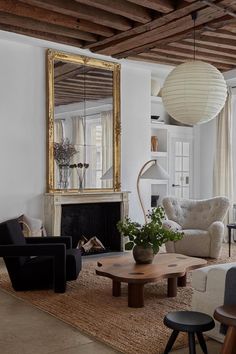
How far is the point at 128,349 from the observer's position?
304 centimetres

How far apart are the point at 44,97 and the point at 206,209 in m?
3.01

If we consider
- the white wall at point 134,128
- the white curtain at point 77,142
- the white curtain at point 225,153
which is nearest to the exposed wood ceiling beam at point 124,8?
the white curtain at point 77,142

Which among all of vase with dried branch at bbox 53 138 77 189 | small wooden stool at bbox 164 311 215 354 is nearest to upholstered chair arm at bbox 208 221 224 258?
vase with dried branch at bbox 53 138 77 189

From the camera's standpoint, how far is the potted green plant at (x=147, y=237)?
14.5 feet

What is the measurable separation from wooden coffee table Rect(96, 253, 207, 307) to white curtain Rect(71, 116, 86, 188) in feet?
7.25

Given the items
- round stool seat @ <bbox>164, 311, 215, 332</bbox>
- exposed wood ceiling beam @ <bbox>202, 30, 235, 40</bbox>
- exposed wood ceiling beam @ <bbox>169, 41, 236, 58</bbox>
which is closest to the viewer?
round stool seat @ <bbox>164, 311, 215, 332</bbox>

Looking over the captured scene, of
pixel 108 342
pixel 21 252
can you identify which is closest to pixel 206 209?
pixel 21 252

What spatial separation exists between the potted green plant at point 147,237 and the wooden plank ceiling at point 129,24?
2.40 meters

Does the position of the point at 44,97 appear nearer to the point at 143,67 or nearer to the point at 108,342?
the point at 143,67

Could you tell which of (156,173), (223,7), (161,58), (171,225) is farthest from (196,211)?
(223,7)

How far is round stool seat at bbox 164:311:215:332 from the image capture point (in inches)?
106

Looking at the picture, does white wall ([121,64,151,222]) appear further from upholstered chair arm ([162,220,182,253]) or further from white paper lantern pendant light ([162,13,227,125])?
white paper lantern pendant light ([162,13,227,125])

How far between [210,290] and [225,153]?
17.3ft

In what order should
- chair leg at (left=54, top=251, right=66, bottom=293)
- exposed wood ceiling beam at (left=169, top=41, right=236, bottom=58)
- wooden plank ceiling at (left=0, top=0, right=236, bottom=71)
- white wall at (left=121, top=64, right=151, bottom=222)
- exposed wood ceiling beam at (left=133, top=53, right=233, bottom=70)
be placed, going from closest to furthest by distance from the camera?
chair leg at (left=54, top=251, right=66, bottom=293), wooden plank ceiling at (left=0, top=0, right=236, bottom=71), exposed wood ceiling beam at (left=169, top=41, right=236, bottom=58), exposed wood ceiling beam at (left=133, top=53, right=233, bottom=70), white wall at (left=121, top=64, right=151, bottom=222)
